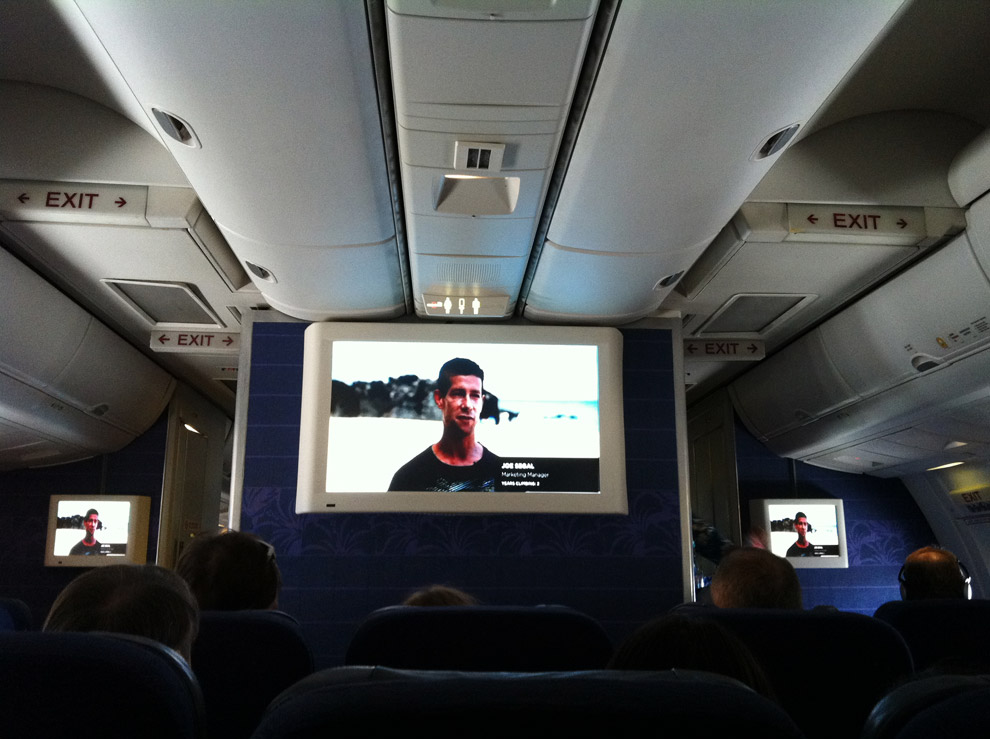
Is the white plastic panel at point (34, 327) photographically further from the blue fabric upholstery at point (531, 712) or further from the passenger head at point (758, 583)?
the blue fabric upholstery at point (531, 712)

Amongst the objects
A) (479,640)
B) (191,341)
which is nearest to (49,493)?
(191,341)

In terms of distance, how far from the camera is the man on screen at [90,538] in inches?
395

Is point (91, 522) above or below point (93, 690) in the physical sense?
above

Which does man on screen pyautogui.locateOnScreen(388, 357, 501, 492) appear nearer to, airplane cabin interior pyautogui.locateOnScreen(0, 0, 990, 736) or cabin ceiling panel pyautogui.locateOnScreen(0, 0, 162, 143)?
airplane cabin interior pyautogui.locateOnScreen(0, 0, 990, 736)

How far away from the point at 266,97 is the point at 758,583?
8.31ft

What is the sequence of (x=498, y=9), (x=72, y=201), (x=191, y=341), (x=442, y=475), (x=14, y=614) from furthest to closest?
(x=191, y=341) → (x=442, y=475) → (x=72, y=201) → (x=14, y=614) → (x=498, y=9)

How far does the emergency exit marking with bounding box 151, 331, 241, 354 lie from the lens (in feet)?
27.5

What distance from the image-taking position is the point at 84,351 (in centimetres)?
789

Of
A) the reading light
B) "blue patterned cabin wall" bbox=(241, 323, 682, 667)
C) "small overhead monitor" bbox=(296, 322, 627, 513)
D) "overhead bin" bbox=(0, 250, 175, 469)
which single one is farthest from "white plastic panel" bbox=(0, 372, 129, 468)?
the reading light

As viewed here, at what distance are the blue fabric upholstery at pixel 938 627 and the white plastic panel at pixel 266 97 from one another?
2880mm

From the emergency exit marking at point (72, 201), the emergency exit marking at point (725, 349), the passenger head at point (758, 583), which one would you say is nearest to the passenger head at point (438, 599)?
the passenger head at point (758, 583)

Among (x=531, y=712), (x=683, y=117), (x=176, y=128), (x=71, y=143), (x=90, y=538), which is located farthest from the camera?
(x=90, y=538)

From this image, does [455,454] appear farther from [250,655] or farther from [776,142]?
[250,655]

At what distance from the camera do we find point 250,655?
249 centimetres
